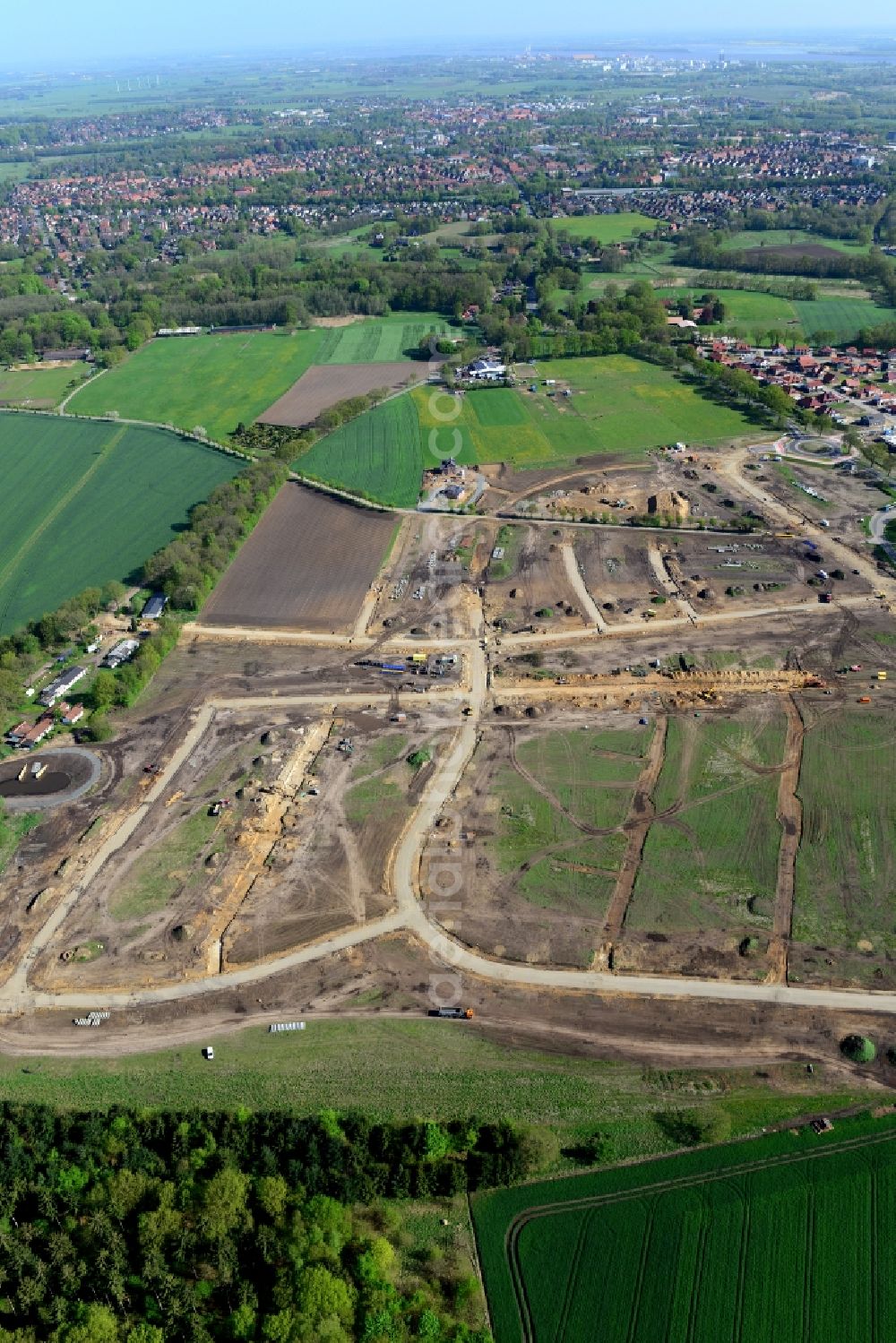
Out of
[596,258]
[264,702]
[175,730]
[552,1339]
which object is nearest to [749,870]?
[552,1339]

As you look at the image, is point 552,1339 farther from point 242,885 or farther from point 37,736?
point 37,736

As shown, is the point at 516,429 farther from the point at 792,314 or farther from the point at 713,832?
the point at 713,832

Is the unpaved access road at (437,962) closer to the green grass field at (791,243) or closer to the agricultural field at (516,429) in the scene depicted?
the agricultural field at (516,429)

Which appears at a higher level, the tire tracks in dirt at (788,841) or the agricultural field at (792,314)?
the agricultural field at (792,314)

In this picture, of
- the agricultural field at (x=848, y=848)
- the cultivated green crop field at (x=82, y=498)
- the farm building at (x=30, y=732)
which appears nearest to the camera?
the agricultural field at (x=848, y=848)

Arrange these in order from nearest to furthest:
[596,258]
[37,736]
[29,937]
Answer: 1. [29,937]
2. [37,736]
3. [596,258]

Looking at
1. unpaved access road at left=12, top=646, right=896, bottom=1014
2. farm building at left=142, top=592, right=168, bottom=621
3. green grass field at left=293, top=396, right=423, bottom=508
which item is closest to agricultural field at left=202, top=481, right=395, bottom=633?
farm building at left=142, top=592, right=168, bottom=621

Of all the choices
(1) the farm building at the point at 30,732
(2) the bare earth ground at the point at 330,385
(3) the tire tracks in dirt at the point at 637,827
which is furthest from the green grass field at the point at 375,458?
(3) the tire tracks in dirt at the point at 637,827
